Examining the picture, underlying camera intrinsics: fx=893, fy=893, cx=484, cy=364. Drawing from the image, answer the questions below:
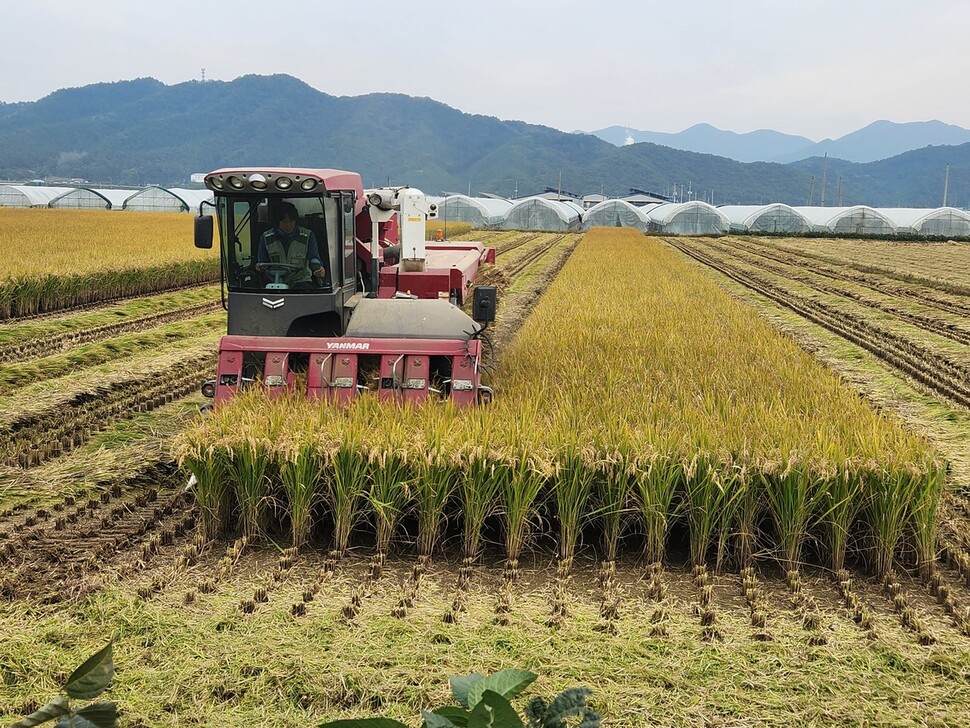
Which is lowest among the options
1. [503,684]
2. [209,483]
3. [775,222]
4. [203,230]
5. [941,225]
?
[209,483]

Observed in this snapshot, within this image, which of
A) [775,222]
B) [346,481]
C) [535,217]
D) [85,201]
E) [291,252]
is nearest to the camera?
[346,481]

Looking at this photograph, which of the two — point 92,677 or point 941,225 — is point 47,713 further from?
point 941,225

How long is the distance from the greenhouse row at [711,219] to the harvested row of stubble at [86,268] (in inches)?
1163

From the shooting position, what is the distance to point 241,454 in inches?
226

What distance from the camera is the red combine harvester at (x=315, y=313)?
7.57 meters

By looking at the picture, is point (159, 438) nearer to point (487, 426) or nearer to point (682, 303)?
point (487, 426)

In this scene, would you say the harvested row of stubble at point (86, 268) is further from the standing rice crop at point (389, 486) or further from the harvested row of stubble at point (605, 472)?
the standing rice crop at point (389, 486)

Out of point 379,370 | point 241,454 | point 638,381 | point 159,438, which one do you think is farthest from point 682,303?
point 241,454

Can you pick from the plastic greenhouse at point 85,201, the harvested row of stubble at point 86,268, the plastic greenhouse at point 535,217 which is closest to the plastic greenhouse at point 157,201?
the plastic greenhouse at point 85,201

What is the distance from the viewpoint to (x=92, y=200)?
6134 centimetres

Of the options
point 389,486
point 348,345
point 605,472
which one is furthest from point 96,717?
point 348,345

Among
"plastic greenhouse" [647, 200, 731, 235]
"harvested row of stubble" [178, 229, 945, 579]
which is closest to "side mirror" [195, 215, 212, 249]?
"harvested row of stubble" [178, 229, 945, 579]

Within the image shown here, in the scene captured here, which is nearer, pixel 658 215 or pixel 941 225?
pixel 941 225

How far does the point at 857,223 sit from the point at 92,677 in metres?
57.1
